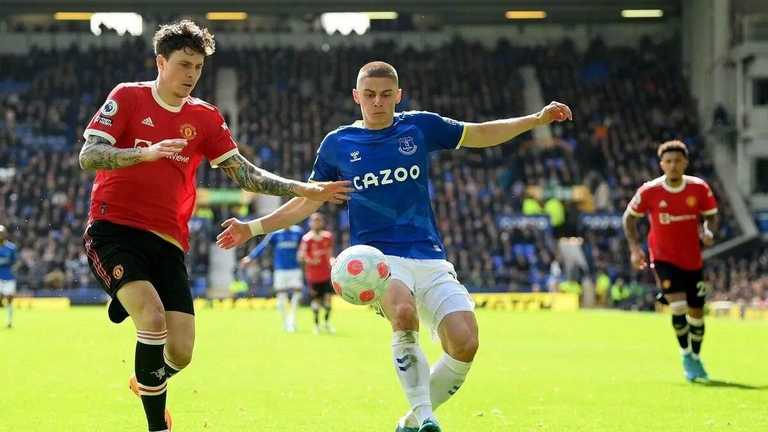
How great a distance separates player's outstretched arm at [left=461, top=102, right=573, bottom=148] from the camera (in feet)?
30.1

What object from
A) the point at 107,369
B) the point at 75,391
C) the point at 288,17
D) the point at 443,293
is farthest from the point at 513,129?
the point at 288,17

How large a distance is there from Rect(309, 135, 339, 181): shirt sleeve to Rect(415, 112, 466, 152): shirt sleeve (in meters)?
0.66

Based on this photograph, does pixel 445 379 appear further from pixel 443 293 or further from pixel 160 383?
pixel 160 383

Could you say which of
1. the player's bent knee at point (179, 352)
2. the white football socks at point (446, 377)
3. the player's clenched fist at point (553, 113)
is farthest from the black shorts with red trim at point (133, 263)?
the player's clenched fist at point (553, 113)

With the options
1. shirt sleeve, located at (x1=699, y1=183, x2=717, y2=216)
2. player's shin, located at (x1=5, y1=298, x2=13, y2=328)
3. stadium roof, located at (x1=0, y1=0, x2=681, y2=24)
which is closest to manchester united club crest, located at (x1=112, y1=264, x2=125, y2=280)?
shirt sleeve, located at (x1=699, y1=183, x2=717, y2=216)

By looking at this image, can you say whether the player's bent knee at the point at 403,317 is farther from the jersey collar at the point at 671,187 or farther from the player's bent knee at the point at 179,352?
the jersey collar at the point at 671,187

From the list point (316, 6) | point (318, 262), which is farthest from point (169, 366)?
point (316, 6)

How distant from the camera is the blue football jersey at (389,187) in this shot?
8.73 metres

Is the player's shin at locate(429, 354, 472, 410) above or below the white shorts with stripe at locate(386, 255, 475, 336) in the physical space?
below

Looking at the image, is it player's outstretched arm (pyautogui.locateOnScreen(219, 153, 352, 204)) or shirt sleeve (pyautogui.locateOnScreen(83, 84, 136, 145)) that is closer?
shirt sleeve (pyautogui.locateOnScreen(83, 84, 136, 145))

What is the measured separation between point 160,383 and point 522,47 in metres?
52.2

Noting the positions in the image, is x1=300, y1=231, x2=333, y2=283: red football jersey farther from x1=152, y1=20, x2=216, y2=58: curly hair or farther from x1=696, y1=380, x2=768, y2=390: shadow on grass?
x1=152, y1=20, x2=216, y2=58: curly hair

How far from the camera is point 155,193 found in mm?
8375

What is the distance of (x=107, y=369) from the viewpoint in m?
16.0
